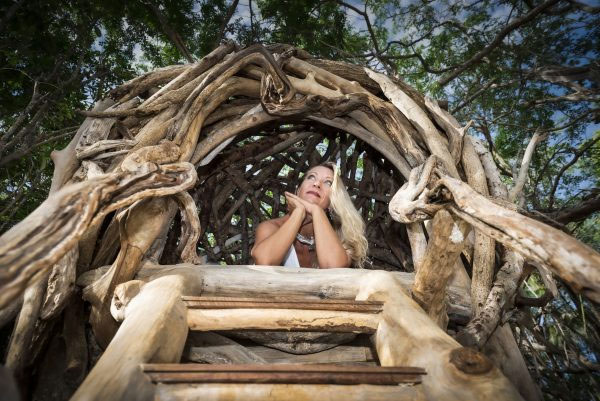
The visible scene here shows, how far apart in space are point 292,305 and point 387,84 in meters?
1.96

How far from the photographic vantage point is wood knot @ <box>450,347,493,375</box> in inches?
37.9

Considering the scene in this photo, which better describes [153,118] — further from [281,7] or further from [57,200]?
[281,7]

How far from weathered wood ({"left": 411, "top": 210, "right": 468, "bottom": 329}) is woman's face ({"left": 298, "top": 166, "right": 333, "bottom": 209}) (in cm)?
147

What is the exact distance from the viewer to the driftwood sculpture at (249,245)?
3.19ft

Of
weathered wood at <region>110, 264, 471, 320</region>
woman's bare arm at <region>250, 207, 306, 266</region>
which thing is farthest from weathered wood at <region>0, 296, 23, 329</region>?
woman's bare arm at <region>250, 207, 306, 266</region>

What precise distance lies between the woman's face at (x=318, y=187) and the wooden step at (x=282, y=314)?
156cm

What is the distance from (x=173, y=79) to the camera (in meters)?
2.66

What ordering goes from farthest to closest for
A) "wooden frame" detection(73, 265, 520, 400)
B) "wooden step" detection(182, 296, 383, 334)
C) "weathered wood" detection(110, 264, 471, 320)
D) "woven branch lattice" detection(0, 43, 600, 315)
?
1. "weathered wood" detection(110, 264, 471, 320)
2. "wooden step" detection(182, 296, 383, 334)
3. "woven branch lattice" detection(0, 43, 600, 315)
4. "wooden frame" detection(73, 265, 520, 400)

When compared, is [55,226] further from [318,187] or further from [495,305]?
[318,187]

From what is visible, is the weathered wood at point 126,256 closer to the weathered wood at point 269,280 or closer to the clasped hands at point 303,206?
the weathered wood at point 269,280

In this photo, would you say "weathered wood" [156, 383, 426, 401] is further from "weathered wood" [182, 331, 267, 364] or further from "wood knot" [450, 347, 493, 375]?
"weathered wood" [182, 331, 267, 364]

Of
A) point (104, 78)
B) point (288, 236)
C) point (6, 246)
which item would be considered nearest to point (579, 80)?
point (288, 236)

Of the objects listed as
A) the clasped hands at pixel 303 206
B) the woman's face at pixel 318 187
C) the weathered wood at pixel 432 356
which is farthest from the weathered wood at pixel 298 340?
the woman's face at pixel 318 187

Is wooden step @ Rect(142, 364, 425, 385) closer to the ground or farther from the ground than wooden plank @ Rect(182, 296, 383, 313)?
farther from the ground
